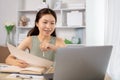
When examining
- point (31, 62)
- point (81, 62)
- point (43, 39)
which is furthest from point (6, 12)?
point (81, 62)

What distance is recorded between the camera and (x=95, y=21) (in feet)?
9.52

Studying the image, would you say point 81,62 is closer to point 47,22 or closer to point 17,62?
point 17,62

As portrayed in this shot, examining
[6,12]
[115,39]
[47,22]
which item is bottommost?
[115,39]

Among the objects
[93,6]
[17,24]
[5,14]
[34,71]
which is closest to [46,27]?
[34,71]

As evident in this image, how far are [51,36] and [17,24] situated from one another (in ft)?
6.11

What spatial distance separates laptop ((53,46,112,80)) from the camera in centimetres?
83

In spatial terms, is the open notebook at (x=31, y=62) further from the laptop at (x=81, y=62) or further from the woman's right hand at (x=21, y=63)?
the laptop at (x=81, y=62)

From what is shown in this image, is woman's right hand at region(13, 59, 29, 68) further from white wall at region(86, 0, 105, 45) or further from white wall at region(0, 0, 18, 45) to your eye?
white wall at region(0, 0, 18, 45)

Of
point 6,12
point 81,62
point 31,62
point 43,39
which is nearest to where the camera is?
point 81,62

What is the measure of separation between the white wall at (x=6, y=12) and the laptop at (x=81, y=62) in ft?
9.55

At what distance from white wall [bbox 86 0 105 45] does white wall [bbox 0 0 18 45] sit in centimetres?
140

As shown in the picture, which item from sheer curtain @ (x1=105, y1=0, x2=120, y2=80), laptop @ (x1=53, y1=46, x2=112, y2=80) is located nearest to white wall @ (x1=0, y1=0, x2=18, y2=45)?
sheer curtain @ (x1=105, y1=0, x2=120, y2=80)

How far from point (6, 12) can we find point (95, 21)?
1742 millimetres

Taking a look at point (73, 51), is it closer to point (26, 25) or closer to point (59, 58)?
point (59, 58)
